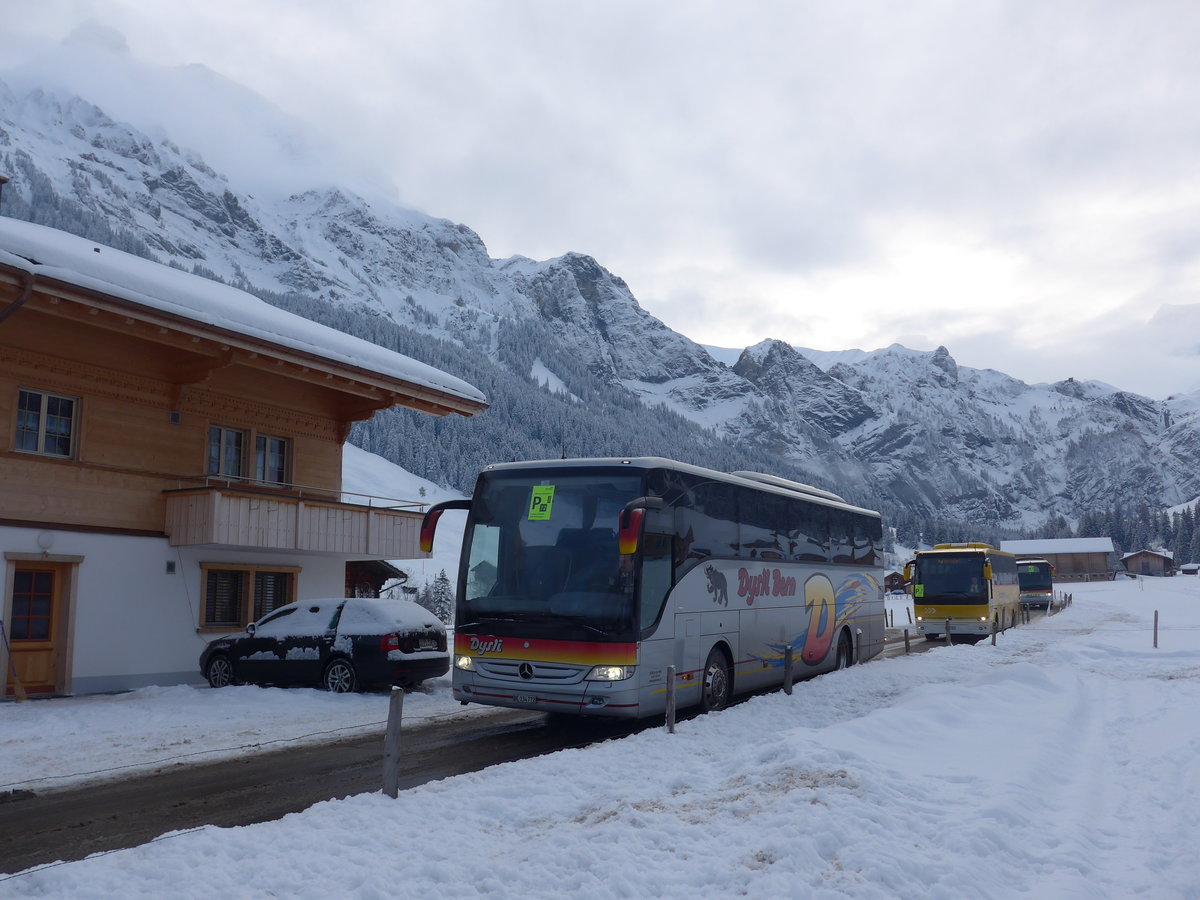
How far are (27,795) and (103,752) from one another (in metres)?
2.34

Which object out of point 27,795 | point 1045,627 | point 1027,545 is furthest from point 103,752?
point 1027,545

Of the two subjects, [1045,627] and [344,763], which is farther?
[1045,627]

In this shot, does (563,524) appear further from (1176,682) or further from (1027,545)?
(1027,545)

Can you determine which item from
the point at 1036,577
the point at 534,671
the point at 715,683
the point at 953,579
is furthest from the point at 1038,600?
the point at 534,671

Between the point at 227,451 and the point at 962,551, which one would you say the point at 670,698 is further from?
the point at 962,551

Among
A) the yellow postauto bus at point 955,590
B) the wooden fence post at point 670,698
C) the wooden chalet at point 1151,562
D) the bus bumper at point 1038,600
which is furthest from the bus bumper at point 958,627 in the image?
the wooden chalet at point 1151,562

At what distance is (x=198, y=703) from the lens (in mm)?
14984

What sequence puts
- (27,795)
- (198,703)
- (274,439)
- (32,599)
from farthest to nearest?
(274,439), (32,599), (198,703), (27,795)

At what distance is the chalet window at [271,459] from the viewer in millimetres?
20750

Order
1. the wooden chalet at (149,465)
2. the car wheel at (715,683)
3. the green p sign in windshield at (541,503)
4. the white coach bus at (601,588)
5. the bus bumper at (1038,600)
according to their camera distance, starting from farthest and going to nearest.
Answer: the bus bumper at (1038,600)
the wooden chalet at (149,465)
the car wheel at (715,683)
the green p sign in windshield at (541,503)
the white coach bus at (601,588)

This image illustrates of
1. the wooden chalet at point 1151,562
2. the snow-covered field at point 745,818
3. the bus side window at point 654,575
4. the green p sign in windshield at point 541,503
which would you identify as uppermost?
→ the green p sign in windshield at point 541,503

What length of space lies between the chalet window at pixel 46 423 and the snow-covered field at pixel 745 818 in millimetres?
5504

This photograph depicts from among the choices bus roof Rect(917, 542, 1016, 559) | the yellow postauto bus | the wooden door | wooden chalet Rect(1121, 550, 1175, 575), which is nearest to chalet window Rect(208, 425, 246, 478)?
the wooden door

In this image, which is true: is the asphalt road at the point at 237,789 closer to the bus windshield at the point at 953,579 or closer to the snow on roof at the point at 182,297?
the snow on roof at the point at 182,297
